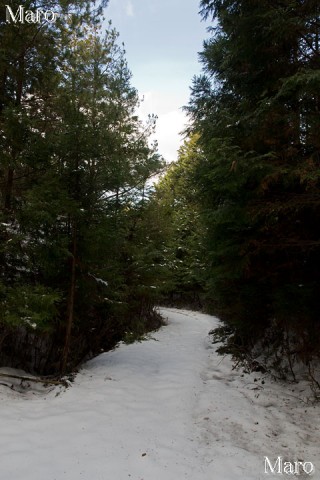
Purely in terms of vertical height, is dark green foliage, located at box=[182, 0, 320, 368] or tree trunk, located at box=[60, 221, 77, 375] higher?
dark green foliage, located at box=[182, 0, 320, 368]

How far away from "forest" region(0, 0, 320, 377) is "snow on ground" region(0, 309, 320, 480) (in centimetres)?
103

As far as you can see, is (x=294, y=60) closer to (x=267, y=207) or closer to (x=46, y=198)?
(x=267, y=207)

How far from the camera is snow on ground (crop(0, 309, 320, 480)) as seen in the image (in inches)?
143

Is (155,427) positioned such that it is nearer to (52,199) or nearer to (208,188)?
(52,199)

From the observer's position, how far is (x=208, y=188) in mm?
7219

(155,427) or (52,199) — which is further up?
(52,199)

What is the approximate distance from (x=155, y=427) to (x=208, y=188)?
478 cm

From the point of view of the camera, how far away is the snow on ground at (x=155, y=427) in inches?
143

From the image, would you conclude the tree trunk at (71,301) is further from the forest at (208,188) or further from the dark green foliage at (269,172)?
the dark green foliage at (269,172)

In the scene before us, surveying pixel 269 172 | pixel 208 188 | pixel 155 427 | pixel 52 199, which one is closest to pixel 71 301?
pixel 52 199

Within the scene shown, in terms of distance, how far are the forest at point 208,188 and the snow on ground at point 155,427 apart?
1031 millimetres

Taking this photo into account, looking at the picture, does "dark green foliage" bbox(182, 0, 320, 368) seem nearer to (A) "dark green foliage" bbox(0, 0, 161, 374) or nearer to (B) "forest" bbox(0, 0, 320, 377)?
(B) "forest" bbox(0, 0, 320, 377)

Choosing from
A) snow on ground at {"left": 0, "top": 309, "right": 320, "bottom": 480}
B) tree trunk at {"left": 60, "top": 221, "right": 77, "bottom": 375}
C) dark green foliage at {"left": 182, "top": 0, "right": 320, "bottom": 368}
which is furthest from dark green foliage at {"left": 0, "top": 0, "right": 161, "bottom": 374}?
dark green foliage at {"left": 182, "top": 0, "right": 320, "bottom": 368}

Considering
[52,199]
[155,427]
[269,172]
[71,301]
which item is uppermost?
[269,172]
